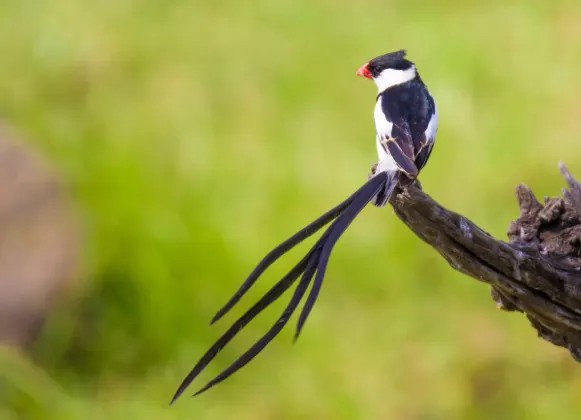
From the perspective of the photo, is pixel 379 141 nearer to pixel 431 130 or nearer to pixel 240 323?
pixel 431 130

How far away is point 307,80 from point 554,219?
2.88 m

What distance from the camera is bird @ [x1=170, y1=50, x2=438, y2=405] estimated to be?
1.23 meters

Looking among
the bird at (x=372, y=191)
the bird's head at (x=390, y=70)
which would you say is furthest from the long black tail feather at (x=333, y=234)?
the bird's head at (x=390, y=70)

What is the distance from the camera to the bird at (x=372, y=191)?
1.23 m

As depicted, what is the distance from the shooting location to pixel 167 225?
3.28 meters

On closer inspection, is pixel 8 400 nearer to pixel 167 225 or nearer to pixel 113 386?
pixel 113 386

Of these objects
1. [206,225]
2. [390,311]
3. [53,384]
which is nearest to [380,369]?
[390,311]

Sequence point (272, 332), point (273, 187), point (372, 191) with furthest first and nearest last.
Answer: point (273, 187)
point (372, 191)
point (272, 332)

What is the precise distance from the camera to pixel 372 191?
1509 millimetres

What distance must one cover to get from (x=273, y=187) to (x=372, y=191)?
6.84 feet

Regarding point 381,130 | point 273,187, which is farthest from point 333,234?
point 273,187

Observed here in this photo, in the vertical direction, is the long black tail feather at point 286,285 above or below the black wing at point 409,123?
below

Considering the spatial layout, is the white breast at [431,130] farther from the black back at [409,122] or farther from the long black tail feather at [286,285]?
the long black tail feather at [286,285]

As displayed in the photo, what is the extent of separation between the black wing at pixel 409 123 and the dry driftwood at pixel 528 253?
0.12 meters
